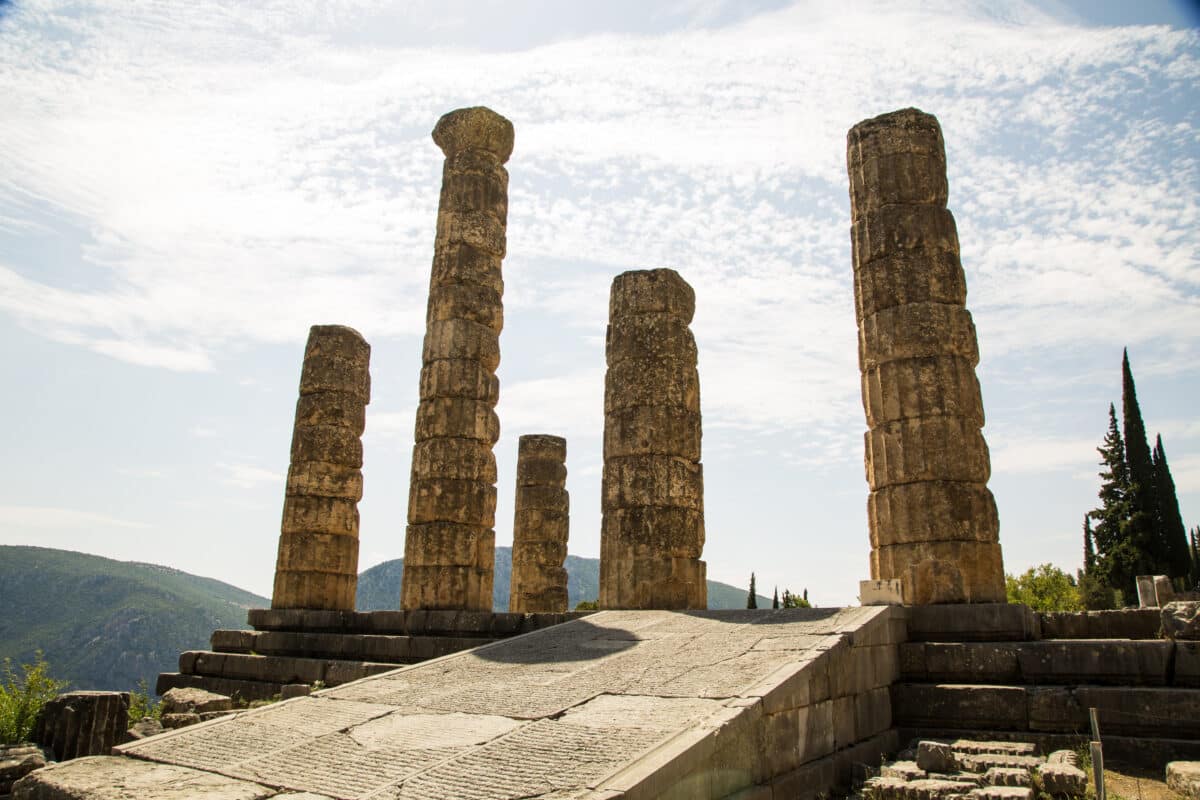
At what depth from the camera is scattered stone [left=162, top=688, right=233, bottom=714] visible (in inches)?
411

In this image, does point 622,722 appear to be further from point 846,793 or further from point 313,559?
point 313,559

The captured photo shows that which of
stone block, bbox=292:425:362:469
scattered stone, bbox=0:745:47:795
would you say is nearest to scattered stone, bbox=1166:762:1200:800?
scattered stone, bbox=0:745:47:795

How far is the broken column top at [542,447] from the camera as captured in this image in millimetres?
20672

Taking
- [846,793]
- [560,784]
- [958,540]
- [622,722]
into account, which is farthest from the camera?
[958,540]

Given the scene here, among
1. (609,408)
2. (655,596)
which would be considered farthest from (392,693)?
(609,408)

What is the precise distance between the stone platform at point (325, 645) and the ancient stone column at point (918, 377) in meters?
4.24

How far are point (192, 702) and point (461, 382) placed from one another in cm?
625

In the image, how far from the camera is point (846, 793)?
5.91 metres

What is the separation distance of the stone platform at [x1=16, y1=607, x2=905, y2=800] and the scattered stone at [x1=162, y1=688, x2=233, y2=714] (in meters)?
4.34

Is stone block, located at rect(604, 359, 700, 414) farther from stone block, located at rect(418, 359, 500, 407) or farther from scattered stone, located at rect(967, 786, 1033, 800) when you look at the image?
scattered stone, located at rect(967, 786, 1033, 800)

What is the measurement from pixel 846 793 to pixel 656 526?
5.76 metres

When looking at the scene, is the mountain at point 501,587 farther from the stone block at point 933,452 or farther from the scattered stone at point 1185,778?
the scattered stone at point 1185,778

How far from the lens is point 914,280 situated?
10.4 meters

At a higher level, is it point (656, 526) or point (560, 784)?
point (656, 526)
